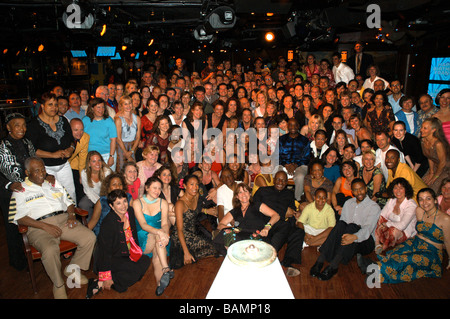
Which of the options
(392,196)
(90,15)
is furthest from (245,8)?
(392,196)

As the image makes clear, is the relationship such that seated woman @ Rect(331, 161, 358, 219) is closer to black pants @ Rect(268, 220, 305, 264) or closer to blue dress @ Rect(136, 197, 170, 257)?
black pants @ Rect(268, 220, 305, 264)

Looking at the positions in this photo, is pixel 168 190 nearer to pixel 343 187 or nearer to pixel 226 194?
pixel 226 194

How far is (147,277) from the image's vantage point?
358 centimetres

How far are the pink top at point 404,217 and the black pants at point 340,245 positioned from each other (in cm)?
43

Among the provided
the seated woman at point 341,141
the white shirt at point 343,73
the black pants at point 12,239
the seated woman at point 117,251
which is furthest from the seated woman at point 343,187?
the black pants at point 12,239

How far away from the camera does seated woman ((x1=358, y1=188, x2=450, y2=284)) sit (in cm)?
343

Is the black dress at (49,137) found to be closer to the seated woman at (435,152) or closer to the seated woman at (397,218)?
the seated woman at (397,218)

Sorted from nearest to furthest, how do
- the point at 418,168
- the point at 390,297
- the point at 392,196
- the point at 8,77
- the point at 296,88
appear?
the point at 390,297 < the point at 392,196 < the point at 418,168 < the point at 296,88 < the point at 8,77

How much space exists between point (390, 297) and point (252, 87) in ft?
16.7

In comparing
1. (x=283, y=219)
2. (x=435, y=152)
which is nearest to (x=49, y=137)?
(x=283, y=219)

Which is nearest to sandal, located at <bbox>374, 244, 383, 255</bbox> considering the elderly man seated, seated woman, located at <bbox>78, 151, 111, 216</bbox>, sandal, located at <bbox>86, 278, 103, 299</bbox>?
sandal, located at <bbox>86, 278, 103, 299</bbox>

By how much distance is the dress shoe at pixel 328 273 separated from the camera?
138 inches

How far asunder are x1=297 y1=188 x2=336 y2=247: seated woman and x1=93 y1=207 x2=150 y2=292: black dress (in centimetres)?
216

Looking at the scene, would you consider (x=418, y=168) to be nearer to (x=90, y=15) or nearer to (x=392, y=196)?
(x=392, y=196)
